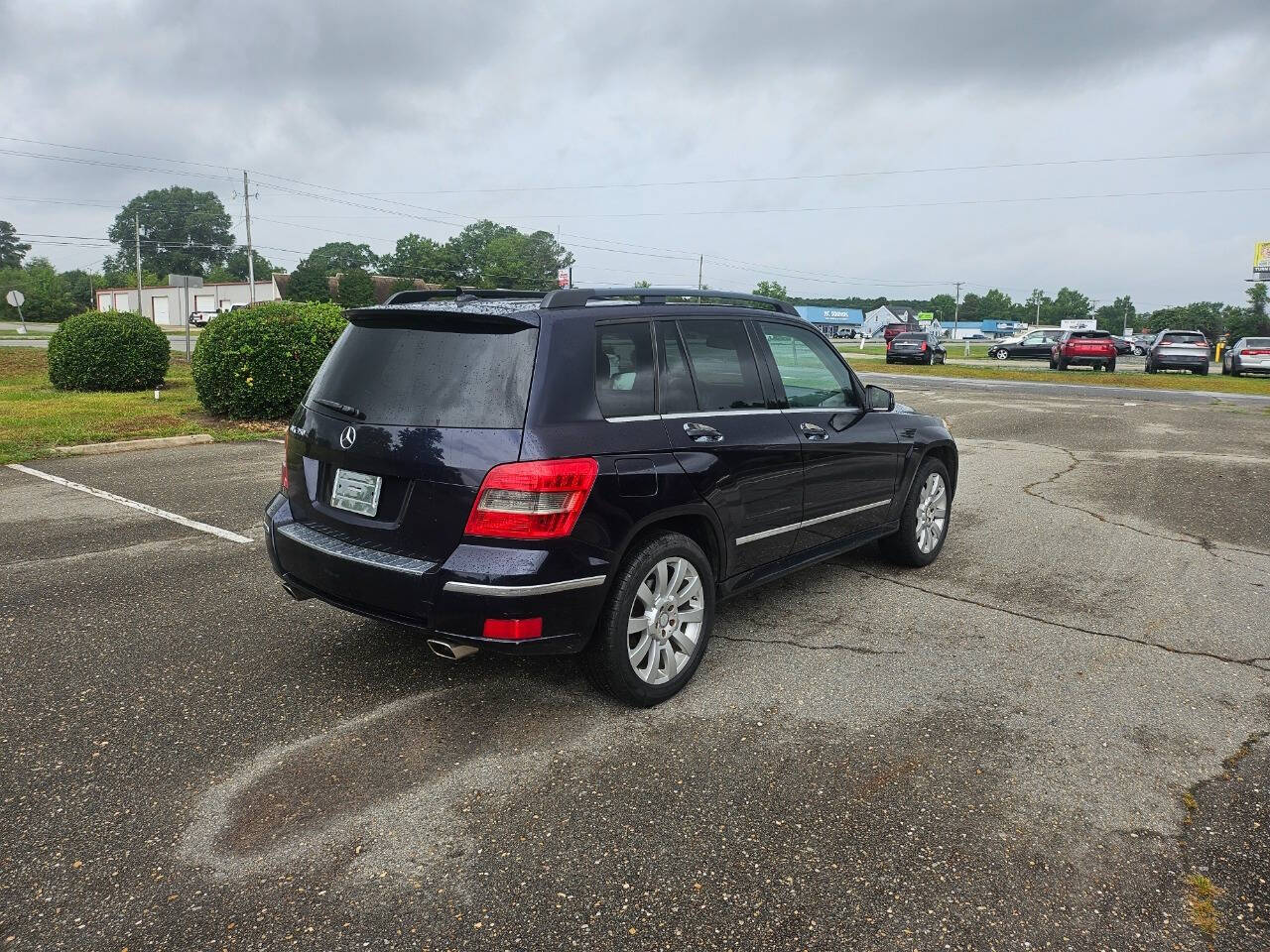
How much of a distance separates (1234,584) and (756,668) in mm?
3556

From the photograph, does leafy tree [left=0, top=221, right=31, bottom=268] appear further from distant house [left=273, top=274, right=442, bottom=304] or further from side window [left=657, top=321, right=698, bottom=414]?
side window [left=657, top=321, right=698, bottom=414]

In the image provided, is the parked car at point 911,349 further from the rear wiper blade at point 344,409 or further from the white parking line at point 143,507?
the rear wiper blade at point 344,409

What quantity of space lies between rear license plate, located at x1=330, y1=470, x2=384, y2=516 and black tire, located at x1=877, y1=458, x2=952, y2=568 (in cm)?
340

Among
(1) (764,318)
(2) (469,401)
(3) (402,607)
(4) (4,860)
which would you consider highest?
(1) (764,318)

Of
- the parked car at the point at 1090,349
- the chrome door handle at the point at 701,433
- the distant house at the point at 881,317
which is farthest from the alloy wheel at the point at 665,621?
the distant house at the point at 881,317

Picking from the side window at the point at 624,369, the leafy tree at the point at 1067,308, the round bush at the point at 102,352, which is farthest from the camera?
the leafy tree at the point at 1067,308

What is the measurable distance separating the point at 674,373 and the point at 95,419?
10.7 metres

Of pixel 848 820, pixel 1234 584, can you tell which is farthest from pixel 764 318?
pixel 1234 584

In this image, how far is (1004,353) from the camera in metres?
43.4

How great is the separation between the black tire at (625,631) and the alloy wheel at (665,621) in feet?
0.09

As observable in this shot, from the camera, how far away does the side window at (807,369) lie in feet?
15.7

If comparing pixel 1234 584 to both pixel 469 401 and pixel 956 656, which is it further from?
pixel 469 401

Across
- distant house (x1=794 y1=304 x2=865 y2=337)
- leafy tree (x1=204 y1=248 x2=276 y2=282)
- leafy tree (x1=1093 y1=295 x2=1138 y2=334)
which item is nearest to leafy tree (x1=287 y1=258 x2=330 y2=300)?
leafy tree (x1=204 y1=248 x2=276 y2=282)

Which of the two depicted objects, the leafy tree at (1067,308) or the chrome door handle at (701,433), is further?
the leafy tree at (1067,308)
